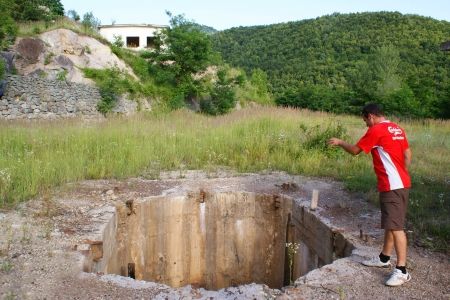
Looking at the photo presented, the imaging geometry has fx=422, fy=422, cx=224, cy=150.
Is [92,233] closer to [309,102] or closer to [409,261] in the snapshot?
[409,261]

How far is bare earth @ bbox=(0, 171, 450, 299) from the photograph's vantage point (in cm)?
371

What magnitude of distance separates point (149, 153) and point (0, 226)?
4092 millimetres

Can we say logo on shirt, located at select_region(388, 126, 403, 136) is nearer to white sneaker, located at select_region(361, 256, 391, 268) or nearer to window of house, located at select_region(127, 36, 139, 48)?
white sneaker, located at select_region(361, 256, 391, 268)

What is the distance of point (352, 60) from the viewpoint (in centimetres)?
3947

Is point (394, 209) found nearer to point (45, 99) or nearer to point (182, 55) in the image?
point (45, 99)

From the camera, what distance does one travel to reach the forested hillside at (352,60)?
2566 cm

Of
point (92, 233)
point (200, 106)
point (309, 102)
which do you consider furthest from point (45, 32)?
point (309, 102)

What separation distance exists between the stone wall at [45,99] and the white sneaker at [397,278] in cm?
1430

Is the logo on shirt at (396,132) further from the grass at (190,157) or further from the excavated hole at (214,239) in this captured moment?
the excavated hole at (214,239)

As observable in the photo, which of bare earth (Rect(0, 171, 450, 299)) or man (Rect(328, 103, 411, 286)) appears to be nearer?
bare earth (Rect(0, 171, 450, 299))

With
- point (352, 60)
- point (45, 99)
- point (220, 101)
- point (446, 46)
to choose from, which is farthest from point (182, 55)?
point (352, 60)

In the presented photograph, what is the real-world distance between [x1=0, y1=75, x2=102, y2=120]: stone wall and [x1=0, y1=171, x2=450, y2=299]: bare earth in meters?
9.90

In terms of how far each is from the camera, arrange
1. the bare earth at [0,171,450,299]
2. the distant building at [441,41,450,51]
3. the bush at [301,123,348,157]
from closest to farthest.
Answer: 1. the bare earth at [0,171,450,299]
2. the distant building at [441,41,450,51]
3. the bush at [301,123,348,157]

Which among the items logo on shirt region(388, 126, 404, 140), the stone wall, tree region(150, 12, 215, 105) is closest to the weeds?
logo on shirt region(388, 126, 404, 140)
